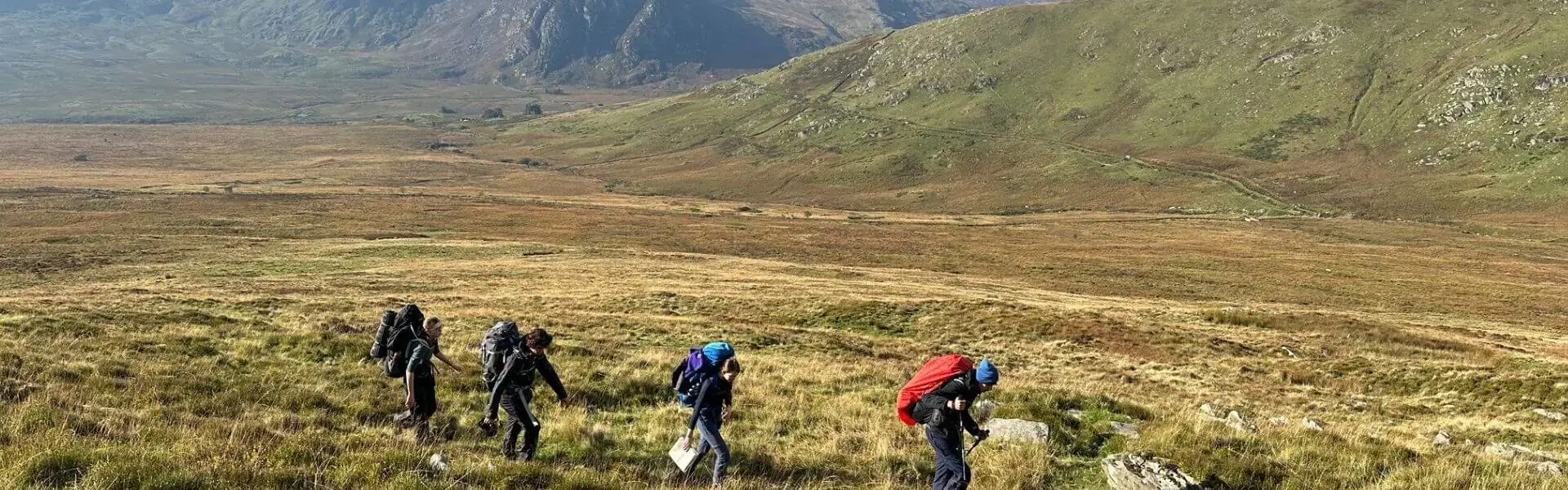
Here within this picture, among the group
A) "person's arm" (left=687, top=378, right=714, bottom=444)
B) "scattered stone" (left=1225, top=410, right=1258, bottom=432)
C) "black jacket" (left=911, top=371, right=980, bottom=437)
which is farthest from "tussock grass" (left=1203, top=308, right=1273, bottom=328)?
"person's arm" (left=687, top=378, right=714, bottom=444)

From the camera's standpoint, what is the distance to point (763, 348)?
25.4m

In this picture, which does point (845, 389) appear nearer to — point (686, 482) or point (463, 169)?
point (686, 482)

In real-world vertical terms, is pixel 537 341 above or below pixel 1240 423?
above

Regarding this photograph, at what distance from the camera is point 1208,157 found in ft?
601

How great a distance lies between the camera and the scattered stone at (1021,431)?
12.3 m

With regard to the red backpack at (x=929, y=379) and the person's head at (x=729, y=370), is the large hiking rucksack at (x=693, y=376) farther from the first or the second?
the red backpack at (x=929, y=379)

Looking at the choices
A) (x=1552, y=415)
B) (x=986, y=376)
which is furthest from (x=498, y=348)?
(x=1552, y=415)

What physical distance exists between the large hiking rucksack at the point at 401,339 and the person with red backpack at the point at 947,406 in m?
7.41

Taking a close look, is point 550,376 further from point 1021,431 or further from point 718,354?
point 1021,431

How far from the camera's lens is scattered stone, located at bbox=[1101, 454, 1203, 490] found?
9.41 metres

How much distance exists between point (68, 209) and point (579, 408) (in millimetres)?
103576

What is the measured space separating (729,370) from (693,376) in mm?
613

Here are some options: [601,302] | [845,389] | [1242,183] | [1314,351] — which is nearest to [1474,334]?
[1314,351]

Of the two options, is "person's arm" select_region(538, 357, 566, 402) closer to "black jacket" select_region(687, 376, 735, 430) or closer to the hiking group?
the hiking group
